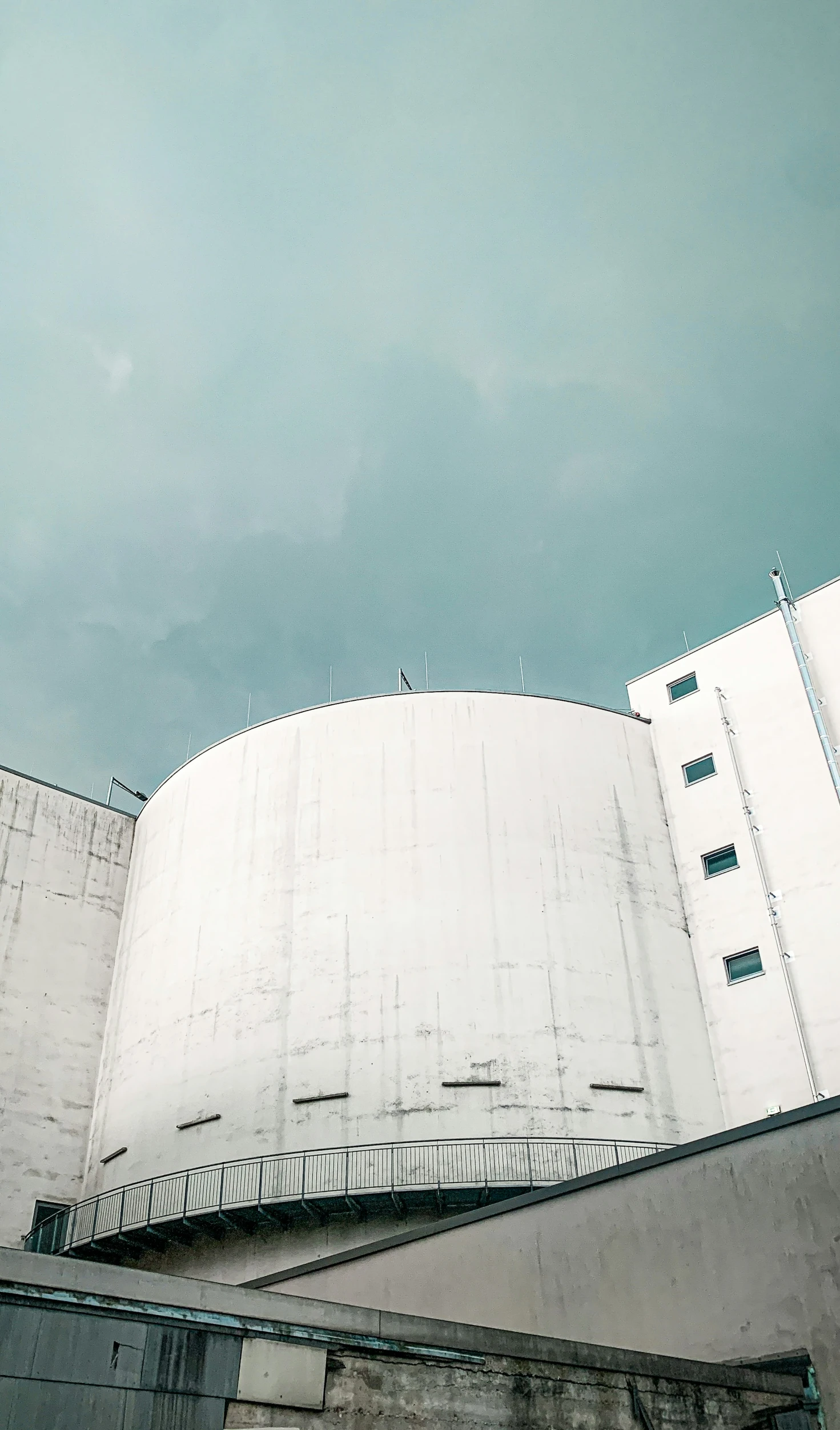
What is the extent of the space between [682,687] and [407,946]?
1141 cm

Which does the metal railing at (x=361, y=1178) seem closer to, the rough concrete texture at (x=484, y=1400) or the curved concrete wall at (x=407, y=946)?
the curved concrete wall at (x=407, y=946)

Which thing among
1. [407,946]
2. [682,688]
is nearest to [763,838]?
[682,688]

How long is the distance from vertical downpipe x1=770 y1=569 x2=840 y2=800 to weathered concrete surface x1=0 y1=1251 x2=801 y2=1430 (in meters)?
17.8

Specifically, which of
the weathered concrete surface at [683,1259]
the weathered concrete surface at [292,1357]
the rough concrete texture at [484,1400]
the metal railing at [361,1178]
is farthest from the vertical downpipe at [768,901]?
the weathered concrete surface at [292,1357]

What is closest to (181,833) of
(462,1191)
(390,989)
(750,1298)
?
(390,989)

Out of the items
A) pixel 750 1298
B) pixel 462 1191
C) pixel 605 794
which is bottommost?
pixel 750 1298

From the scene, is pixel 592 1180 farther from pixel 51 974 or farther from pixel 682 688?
pixel 51 974

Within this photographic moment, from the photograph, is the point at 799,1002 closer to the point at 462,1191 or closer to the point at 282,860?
the point at 462,1191

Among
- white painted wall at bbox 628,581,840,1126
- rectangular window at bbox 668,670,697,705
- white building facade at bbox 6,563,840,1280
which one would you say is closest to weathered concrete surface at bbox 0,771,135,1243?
white building facade at bbox 6,563,840,1280

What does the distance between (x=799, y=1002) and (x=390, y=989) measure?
921 cm

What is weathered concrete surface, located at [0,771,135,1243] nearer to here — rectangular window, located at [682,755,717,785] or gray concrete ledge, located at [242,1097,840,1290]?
gray concrete ledge, located at [242,1097,840,1290]

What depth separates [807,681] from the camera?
29.2m

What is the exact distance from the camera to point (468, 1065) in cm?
2527

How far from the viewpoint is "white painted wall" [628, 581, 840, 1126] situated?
84.6 ft
